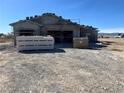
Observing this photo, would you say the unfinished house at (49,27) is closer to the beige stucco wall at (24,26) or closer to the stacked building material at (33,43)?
the beige stucco wall at (24,26)

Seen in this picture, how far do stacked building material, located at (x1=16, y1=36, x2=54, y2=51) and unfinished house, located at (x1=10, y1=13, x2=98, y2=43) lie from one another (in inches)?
424

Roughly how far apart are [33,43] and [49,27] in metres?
12.6

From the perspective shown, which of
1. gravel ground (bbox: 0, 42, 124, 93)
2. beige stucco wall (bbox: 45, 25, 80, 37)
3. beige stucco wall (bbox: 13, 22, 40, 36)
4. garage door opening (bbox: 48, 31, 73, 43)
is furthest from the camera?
garage door opening (bbox: 48, 31, 73, 43)

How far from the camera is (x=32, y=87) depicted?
27.7 ft

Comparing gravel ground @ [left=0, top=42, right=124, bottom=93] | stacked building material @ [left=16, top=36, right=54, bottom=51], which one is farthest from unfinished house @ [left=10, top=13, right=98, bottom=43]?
gravel ground @ [left=0, top=42, right=124, bottom=93]

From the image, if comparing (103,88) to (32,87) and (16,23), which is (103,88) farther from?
(16,23)

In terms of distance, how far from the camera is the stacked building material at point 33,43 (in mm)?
21297

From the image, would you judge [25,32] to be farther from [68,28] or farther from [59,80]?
[59,80]

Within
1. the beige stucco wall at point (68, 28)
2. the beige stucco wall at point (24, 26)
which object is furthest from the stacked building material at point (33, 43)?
the beige stucco wall at point (68, 28)

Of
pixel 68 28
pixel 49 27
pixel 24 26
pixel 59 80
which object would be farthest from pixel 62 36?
pixel 59 80

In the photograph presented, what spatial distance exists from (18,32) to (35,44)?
11700 millimetres

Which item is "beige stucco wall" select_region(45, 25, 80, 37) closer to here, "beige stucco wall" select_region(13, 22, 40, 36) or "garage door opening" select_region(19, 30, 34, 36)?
"beige stucco wall" select_region(13, 22, 40, 36)

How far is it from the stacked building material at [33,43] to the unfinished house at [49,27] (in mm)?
10761

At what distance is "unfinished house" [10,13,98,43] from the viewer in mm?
32594
